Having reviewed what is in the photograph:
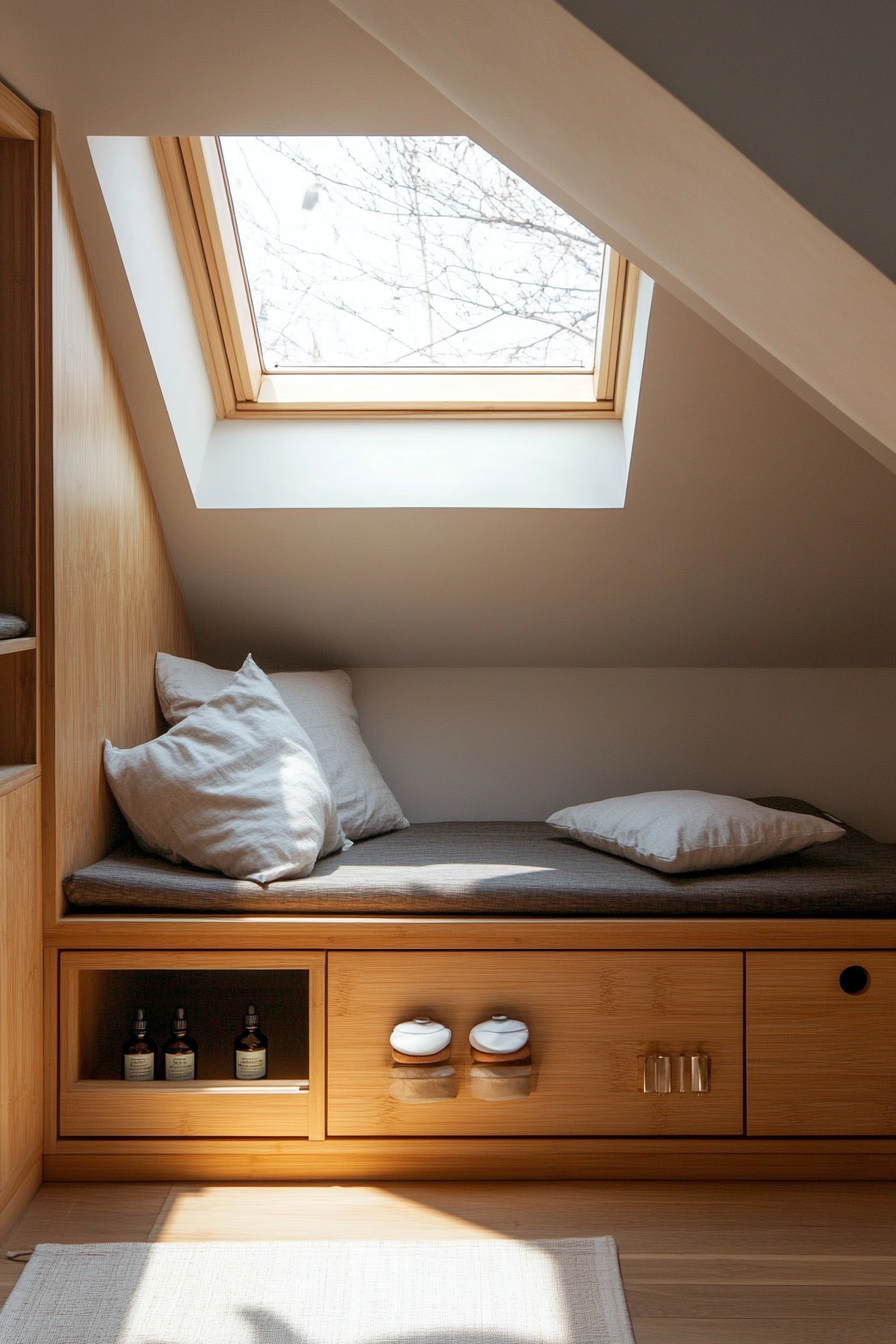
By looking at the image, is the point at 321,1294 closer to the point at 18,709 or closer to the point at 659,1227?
the point at 659,1227

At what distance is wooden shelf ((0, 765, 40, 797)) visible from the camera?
1.88 meters

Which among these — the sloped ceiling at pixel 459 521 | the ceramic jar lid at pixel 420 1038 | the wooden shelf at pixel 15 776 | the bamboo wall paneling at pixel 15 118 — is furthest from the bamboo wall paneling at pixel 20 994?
the bamboo wall paneling at pixel 15 118

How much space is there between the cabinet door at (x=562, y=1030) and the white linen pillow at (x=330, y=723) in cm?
59

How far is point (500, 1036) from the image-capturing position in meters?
2.09

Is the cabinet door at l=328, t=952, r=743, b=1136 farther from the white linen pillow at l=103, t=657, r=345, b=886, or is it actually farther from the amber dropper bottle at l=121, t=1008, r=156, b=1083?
the amber dropper bottle at l=121, t=1008, r=156, b=1083

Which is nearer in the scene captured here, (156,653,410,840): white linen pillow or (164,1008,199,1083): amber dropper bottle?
(164,1008,199,1083): amber dropper bottle

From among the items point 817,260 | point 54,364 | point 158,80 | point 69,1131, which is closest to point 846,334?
point 817,260

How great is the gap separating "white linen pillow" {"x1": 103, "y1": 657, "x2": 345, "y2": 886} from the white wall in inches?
29.4

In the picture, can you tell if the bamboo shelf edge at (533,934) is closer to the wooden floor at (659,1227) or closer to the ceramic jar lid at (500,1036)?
the ceramic jar lid at (500,1036)

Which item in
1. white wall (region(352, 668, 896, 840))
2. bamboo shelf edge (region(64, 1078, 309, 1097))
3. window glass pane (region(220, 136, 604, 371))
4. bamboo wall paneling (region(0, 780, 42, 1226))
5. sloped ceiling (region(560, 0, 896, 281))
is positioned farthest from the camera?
white wall (region(352, 668, 896, 840))

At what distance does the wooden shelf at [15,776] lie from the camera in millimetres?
1879

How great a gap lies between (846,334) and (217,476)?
187cm

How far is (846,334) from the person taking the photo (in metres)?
1.04

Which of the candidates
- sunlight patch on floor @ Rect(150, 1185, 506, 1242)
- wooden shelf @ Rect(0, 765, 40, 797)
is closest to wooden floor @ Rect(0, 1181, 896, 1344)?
sunlight patch on floor @ Rect(150, 1185, 506, 1242)
